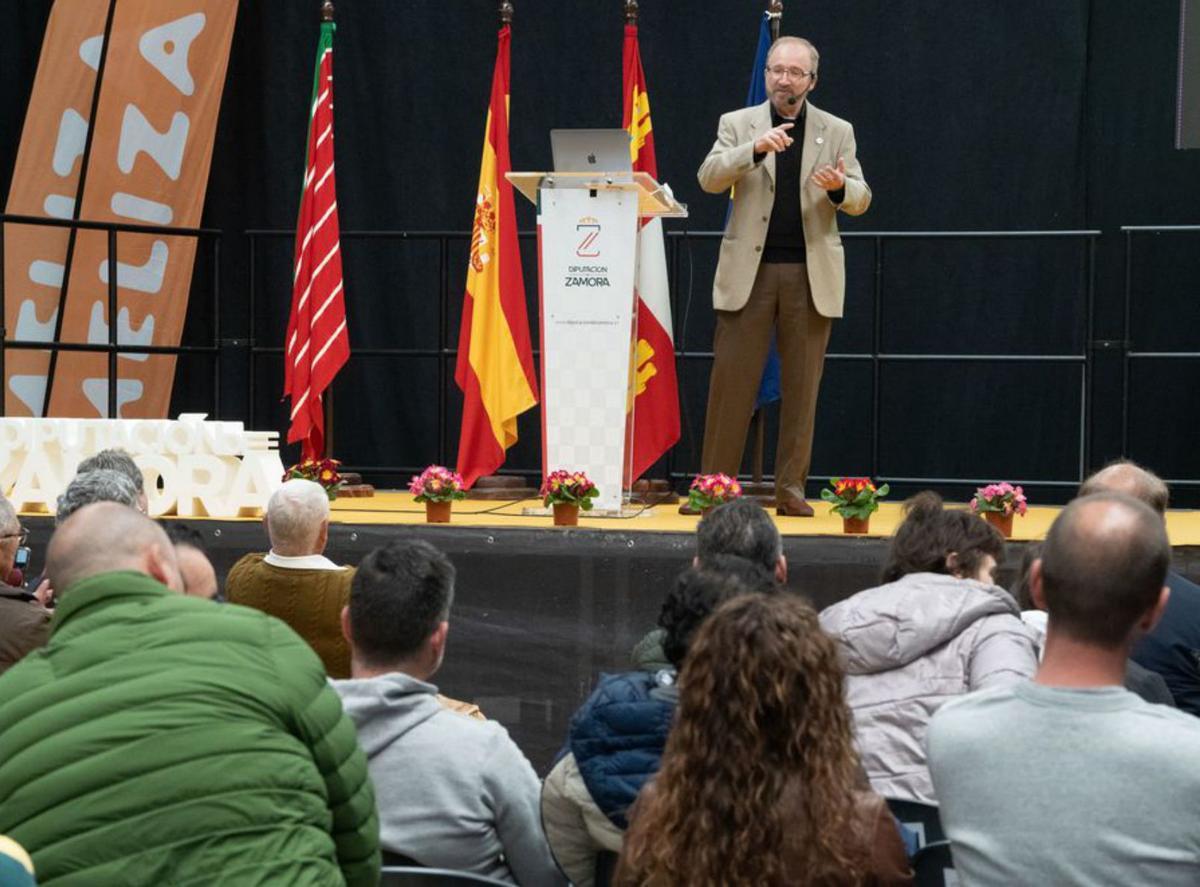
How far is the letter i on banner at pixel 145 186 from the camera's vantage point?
7.34 meters

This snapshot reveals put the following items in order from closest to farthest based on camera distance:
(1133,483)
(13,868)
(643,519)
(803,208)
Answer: (13,868) < (1133,483) < (643,519) < (803,208)

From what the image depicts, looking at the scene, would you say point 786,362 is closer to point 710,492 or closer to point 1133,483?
point 710,492

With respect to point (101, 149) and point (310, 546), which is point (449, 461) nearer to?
point (101, 149)

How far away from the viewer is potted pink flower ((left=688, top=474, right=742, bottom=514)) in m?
5.33

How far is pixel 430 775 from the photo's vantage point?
2.34 meters

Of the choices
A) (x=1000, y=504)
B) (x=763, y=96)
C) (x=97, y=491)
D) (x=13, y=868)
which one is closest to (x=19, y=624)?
(x=97, y=491)

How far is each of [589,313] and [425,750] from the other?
3.32m

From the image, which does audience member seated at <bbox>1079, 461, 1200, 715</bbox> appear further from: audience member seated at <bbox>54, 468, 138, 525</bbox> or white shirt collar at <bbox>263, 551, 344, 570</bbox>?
audience member seated at <bbox>54, 468, 138, 525</bbox>

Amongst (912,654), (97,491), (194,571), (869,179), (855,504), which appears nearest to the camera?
(194,571)

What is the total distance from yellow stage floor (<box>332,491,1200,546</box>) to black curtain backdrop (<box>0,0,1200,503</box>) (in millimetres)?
837

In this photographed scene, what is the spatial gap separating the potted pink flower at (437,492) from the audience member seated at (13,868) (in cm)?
401

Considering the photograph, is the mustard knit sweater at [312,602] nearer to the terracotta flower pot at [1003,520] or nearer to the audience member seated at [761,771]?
the audience member seated at [761,771]

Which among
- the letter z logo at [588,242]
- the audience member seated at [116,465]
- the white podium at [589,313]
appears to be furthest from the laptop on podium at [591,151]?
the audience member seated at [116,465]

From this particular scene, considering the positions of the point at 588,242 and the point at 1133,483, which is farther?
the point at 588,242
